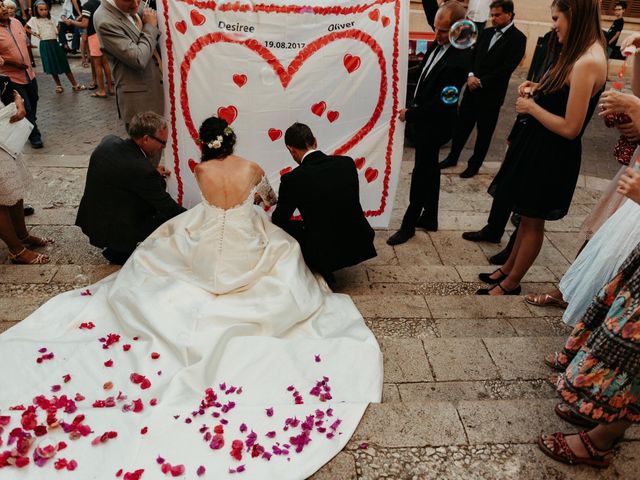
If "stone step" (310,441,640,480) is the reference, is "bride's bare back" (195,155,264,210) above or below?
above

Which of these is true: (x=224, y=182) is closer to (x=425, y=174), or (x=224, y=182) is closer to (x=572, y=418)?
(x=425, y=174)

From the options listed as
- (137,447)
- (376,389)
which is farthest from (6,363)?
(376,389)

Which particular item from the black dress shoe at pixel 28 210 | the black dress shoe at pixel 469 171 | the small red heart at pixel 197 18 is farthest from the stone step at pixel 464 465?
the black dress shoe at pixel 469 171

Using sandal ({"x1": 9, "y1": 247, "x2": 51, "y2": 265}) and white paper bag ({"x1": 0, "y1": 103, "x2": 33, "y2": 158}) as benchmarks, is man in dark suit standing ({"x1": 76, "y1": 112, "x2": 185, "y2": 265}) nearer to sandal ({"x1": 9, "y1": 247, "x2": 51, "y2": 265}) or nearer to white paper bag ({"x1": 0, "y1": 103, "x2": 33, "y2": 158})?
sandal ({"x1": 9, "y1": 247, "x2": 51, "y2": 265})

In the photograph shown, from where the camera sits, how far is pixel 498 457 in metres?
1.93

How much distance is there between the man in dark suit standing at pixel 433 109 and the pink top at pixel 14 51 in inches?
170

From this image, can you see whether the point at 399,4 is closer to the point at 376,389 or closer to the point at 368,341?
the point at 368,341

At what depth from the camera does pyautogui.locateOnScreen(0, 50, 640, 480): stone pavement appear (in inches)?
76.4

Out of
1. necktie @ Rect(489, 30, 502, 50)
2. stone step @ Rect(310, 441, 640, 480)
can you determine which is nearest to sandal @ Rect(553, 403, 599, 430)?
stone step @ Rect(310, 441, 640, 480)

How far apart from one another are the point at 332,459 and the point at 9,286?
8.63 ft

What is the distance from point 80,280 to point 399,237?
256cm

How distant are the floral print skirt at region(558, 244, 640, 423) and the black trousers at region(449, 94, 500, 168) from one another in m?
3.88

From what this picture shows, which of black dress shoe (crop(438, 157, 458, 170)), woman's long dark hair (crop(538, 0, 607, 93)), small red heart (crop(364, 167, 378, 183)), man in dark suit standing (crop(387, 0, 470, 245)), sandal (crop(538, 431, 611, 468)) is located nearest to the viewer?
sandal (crop(538, 431, 611, 468))

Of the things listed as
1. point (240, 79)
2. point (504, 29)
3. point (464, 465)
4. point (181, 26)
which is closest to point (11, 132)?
point (181, 26)
